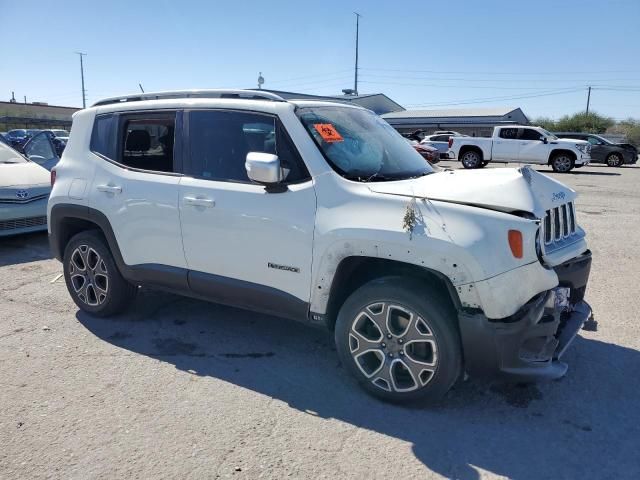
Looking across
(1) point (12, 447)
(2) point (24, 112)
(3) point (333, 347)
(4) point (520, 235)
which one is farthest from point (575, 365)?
(2) point (24, 112)

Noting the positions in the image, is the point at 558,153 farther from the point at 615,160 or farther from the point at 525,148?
the point at 615,160

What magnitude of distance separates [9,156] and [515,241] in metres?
8.66

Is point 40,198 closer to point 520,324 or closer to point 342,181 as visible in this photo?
point 342,181

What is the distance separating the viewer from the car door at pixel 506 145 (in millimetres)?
22297

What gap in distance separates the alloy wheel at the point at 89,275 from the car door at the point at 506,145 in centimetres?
2070

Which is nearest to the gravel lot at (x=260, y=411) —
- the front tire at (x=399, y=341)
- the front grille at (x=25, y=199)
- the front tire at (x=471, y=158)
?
the front tire at (x=399, y=341)

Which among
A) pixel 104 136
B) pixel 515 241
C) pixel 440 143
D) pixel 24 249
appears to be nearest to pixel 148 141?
pixel 104 136

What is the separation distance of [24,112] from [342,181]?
2812 inches

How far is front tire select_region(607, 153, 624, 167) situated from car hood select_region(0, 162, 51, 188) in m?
25.7

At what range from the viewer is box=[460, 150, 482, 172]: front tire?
2323 cm

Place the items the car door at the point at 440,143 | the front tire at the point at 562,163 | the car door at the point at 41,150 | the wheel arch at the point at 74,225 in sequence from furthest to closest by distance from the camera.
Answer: the car door at the point at 440,143 → the front tire at the point at 562,163 → the car door at the point at 41,150 → the wheel arch at the point at 74,225

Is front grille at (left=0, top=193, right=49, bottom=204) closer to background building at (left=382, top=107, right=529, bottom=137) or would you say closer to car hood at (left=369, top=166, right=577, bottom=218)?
car hood at (left=369, top=166, right=577, bottom=218)

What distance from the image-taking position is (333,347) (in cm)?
419

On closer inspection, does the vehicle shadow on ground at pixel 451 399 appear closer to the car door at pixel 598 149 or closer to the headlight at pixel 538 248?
the headlight at pixel 538 248
